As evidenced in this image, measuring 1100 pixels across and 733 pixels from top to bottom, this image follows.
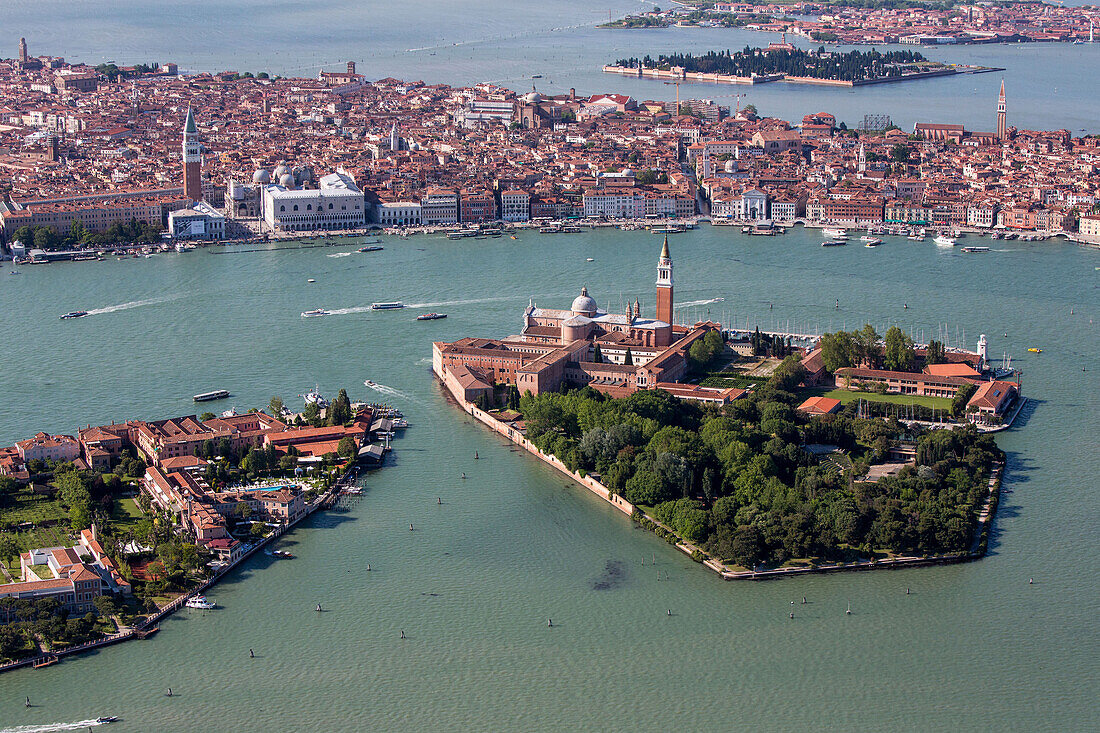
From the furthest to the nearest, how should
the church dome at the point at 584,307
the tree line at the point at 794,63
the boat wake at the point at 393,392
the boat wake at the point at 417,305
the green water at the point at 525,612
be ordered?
the tree line at the point at 794,63, the boat wake at the point at 417,305, the church dome at the point at 584,307, the boat wake at the point at 393,392, the green water at the point at 525,612

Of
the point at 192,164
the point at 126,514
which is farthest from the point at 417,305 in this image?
the point at 192,164

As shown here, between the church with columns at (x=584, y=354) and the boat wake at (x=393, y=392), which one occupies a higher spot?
the church with columns at (x=584, y=354)

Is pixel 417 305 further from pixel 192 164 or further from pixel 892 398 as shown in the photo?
pixel 192 164

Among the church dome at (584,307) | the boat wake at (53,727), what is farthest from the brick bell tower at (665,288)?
the boat wake at (53,727)

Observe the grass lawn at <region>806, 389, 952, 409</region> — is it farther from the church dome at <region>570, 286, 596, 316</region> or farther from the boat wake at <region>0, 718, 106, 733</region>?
→ the boat wake at <region>0, 718, 106, 733</region>

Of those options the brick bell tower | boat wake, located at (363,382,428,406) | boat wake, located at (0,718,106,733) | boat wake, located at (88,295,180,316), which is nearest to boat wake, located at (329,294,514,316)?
boat wake, located at (88,295,180,316)

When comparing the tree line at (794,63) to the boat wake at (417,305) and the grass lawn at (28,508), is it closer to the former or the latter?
the boat wake at (417,305)
